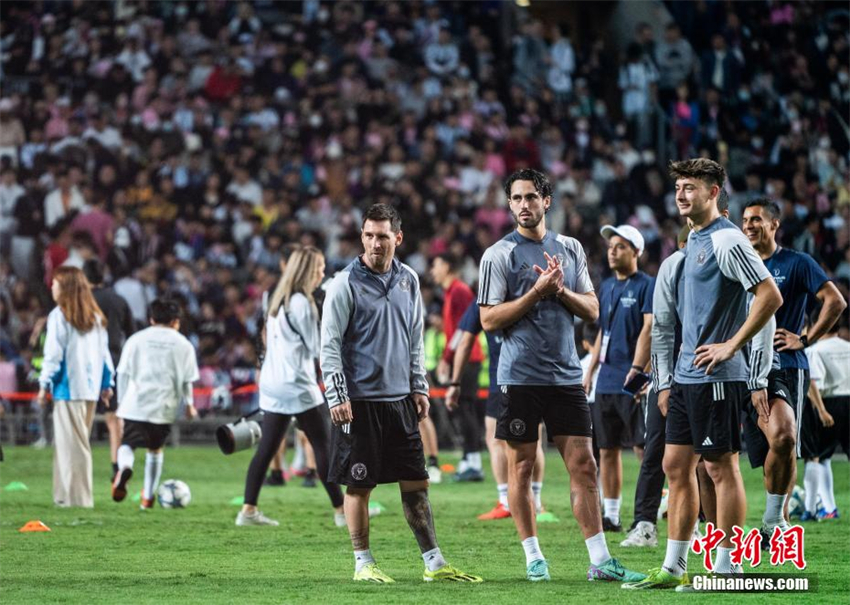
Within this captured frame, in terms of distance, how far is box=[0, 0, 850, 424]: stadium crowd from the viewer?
25172 millimetres

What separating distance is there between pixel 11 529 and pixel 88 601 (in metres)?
4.42

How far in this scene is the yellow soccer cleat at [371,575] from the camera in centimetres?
884

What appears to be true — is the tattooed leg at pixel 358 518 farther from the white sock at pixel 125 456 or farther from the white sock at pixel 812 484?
the white sock at pixel 125 456

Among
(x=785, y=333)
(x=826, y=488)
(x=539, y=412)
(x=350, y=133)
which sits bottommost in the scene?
(x=826, y=488)

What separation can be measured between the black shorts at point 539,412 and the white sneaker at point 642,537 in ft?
7.57

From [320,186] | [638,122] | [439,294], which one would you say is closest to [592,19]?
[638,122]

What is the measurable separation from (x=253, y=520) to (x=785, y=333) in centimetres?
493

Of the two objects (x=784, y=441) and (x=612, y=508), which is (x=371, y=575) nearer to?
(x=784, y=441)

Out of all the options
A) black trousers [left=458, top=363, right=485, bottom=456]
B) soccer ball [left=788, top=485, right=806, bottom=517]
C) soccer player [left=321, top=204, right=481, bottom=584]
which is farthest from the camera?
black trousers [left=458, top=363, right=485, bottom=456]

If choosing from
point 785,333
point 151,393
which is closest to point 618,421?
point 785,333

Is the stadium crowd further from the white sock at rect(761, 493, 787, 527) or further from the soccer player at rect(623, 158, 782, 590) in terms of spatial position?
the soccer player at rect(623, 158, 782, 590)

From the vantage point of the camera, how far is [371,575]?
29.1ft

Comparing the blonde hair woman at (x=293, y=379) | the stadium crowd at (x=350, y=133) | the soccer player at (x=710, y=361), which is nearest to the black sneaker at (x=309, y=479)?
the blonde hair woman at (x=293, y=379)

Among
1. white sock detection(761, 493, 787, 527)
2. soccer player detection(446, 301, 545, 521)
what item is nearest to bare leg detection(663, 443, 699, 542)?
white sock detection(761, 493, 787, 527)
